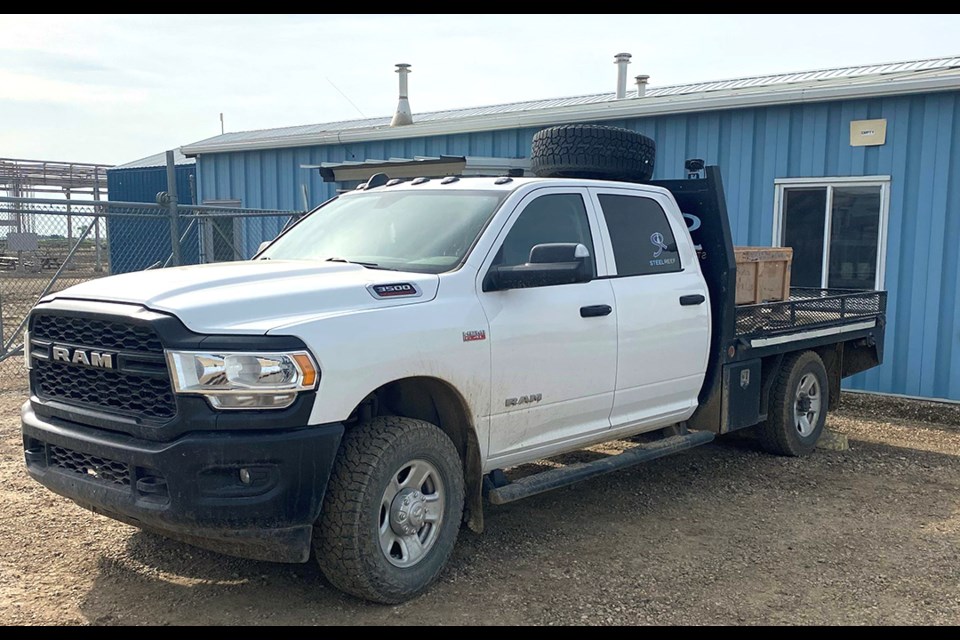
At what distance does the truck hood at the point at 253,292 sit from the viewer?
12.5 feet

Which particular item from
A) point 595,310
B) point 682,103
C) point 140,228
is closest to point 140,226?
point 140,228

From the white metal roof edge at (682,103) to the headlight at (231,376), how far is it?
24.8ft

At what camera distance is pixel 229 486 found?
147 inches

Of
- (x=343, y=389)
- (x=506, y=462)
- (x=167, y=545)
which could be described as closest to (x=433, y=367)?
(x=343, y=389)

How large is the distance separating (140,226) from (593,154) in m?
15.3

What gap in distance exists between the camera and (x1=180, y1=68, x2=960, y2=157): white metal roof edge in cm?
902

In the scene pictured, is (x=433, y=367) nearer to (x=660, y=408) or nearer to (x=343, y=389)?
(x=343, y=389)

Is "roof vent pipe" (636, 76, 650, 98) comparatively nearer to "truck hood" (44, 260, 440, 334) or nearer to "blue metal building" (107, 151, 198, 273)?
"blue metal building" (107, 151, 198, 273)

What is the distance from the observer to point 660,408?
5.82m

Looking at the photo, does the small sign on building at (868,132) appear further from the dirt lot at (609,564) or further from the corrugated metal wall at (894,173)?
Result: the dirt lot at (609,564)

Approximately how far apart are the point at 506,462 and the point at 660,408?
1.42 metres

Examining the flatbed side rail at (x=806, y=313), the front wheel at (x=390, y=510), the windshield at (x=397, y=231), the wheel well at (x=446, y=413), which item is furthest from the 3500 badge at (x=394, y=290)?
the flatbed side rail at (x=806, y=313)

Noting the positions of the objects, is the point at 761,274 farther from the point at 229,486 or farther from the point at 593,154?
the point at 229,486

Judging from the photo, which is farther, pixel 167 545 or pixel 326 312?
pixel 167 545
